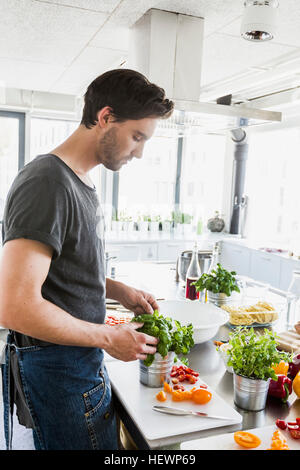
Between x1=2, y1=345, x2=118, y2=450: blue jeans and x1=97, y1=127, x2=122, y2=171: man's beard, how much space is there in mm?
538

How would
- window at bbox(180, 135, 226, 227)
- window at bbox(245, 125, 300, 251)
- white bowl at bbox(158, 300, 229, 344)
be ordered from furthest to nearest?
window at bbox(180, 135, 226, 227) < window at bbox(245, 125, 300, 251) < white bowl at bbox(158, 300, 229, 344)

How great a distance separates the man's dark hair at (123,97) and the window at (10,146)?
4222 mm

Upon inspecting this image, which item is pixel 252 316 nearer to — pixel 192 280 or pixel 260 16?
pixel 192 280

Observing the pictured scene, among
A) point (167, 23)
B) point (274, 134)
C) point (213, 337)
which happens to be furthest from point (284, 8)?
point (274, 134)

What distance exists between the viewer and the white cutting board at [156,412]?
3.46ft

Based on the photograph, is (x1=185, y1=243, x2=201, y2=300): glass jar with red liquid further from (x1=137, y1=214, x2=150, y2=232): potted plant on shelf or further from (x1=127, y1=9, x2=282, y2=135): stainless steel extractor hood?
(x1=137, y1=214, x2=150, y2=232): potted plant on shelf

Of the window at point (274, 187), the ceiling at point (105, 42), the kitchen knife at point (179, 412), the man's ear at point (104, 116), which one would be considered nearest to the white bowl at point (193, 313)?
the kitchen knife at point (179, 412)

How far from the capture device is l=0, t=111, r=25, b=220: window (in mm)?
5156

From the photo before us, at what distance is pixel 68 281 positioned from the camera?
1118mm

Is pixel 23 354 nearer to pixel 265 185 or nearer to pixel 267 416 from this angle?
pixel 267 416

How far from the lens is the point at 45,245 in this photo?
3.22ft

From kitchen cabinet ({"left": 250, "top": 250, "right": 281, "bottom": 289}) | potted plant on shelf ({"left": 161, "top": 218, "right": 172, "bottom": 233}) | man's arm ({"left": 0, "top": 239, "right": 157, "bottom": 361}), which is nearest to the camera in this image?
man's arm ({"left": 0, "top": 239, "right": 157, "bottom": 361})

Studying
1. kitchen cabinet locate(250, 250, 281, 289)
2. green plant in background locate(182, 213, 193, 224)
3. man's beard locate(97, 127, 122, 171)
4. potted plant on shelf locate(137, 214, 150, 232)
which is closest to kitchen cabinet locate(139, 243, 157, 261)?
potted plant on shelf locate(137, 214, 150, 232)

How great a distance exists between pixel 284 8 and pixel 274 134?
3103 millimetres
